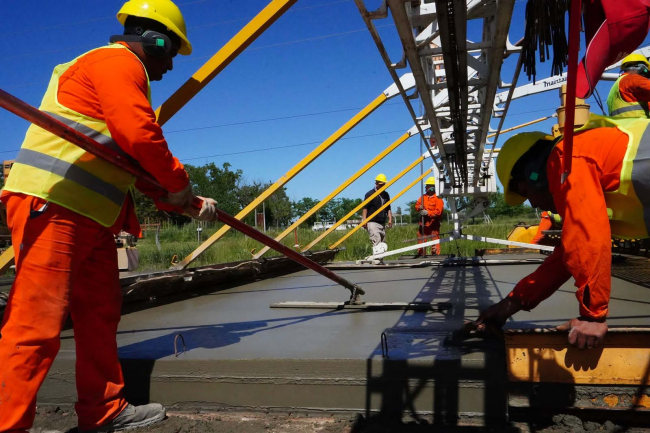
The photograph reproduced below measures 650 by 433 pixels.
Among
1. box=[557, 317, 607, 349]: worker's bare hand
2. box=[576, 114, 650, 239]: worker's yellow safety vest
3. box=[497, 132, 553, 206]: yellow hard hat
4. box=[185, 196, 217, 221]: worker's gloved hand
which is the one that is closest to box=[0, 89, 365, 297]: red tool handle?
box=[185, 196, 217, 221]: worker's gloved hand

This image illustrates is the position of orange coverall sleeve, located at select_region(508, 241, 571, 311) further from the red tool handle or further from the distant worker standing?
the distant worker standing

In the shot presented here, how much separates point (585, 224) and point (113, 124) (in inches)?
75.2

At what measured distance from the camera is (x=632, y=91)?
12.5 feet

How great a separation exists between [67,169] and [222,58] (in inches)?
60.3

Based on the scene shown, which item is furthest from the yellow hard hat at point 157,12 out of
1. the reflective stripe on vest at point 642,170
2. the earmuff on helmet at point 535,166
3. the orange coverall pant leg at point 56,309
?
the reflective stripe on vest at point 642,170

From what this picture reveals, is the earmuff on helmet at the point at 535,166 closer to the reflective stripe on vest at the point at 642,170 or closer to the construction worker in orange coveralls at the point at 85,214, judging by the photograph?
the reflective stripe on vest at the point at 642,170

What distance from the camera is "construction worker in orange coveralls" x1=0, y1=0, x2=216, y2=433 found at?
5.98 feet

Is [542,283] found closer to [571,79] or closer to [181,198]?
[571,79]

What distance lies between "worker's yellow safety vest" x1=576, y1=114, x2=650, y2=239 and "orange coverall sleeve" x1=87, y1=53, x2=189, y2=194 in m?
1.92

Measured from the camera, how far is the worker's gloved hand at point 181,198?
225 cm

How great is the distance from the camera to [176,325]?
11.3 ft

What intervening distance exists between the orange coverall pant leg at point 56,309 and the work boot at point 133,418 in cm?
3

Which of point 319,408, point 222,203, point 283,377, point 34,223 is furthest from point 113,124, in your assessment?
point 222,203

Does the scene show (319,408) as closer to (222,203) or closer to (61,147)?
(61,147)
